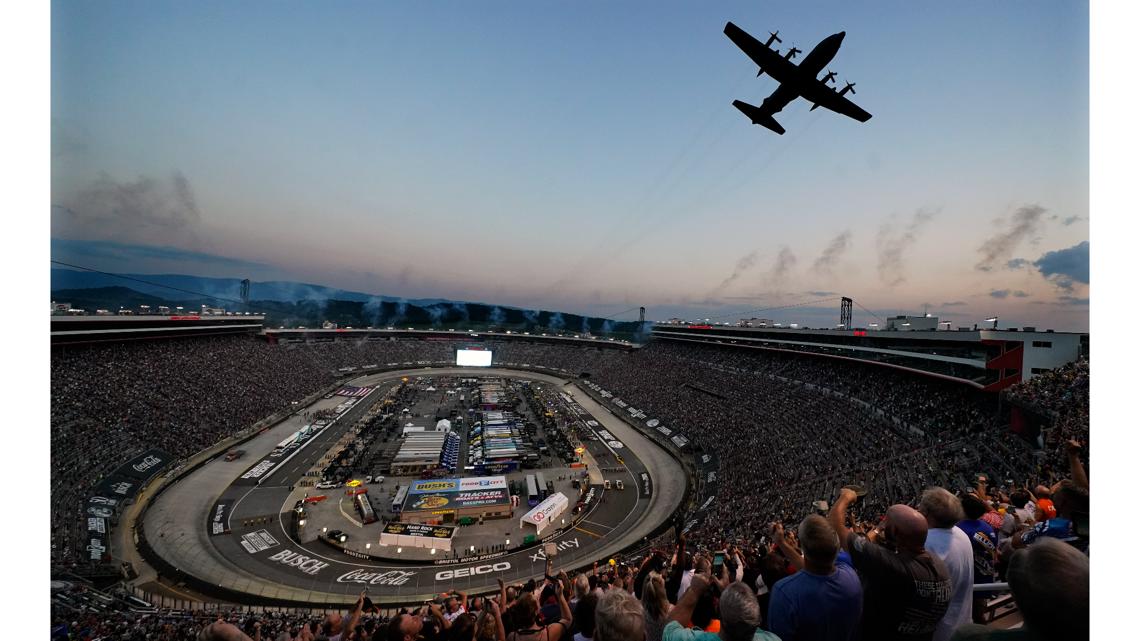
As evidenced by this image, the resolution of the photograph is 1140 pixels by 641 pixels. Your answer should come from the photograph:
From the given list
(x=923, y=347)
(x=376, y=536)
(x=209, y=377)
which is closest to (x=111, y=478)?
(x=376, y=536)

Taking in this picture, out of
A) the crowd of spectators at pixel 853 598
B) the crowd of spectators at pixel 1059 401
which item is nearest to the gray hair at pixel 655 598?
the crowd of spectators at pixel 853 598

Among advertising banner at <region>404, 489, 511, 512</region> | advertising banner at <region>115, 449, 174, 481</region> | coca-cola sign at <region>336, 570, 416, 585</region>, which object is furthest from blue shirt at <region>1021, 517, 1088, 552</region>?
advertising banner at <region>115, 449, 174, 481</region>

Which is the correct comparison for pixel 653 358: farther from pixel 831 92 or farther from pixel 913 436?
pixel 831 92

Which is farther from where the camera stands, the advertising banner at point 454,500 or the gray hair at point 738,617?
the advertising banner at point 454,500

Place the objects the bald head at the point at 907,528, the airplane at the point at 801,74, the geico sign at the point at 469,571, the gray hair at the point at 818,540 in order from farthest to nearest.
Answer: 1. the geico sign at the point at 469,571
2. the airplane at the point at 801,74
3. the bald head at the point at 907,528
4. the gray hair at the point at 818,540

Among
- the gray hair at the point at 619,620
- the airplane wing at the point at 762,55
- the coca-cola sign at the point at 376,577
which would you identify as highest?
the airplane wing at the point at 762,55

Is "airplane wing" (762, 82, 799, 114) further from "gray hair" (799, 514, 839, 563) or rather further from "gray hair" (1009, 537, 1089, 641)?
"gray hair" (1009, 537, 1089, 641)

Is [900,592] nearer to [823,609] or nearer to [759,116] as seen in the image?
[823,609]

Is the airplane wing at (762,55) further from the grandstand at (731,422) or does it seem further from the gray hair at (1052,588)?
the gray hair at (1052,588)
